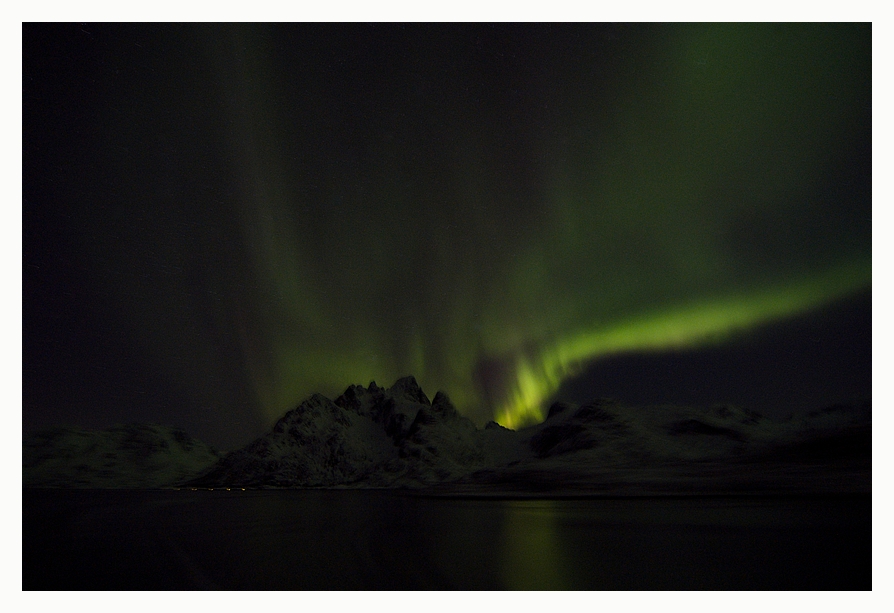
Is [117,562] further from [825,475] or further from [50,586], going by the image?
[825,475]

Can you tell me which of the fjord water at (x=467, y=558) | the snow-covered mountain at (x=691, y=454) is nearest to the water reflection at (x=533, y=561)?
the fjord water at (x=467, y=558)

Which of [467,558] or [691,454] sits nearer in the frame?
[467,558]

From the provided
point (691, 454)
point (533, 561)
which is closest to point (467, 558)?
point (533, 561)

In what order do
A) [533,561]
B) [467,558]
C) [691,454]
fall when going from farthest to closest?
1. [691,454]
2. [467,558]
3. [533,561]

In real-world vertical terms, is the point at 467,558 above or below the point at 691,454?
above

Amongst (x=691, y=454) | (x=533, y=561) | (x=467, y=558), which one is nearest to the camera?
(x=533, y=561)

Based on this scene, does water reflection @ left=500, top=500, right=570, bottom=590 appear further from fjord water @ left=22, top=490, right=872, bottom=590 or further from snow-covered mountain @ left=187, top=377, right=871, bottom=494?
snow-covered mountain @ left=187, top=377, right=871, bottom=494

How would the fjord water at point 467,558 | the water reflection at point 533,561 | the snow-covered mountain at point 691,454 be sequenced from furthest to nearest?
the snow-covered mountain at point 691,454
the fjord water at point 467,558
the water reflection at point 533,561

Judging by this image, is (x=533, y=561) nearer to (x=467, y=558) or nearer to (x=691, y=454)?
(x=467, y=558)

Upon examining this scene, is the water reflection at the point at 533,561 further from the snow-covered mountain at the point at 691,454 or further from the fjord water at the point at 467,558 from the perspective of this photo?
the snow-covered mountain at the point at 691,454

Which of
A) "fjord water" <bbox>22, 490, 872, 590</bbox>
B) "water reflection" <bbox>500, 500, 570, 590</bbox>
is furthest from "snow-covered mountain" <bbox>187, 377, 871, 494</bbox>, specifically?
"water reflection" <bbox>500, 500, 570, 590</bbox>

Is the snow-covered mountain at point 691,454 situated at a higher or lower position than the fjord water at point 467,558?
lower

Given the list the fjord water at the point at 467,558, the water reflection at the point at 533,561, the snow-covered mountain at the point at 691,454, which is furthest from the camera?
the snow-covered mountain at the point at 691,454
